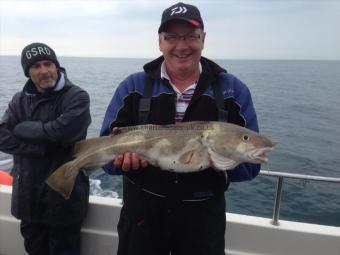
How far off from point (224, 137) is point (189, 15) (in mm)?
1030

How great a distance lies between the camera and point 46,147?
4.16 metres

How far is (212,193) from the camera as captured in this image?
321 centimetres

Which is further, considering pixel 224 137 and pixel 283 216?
pixel 283 216

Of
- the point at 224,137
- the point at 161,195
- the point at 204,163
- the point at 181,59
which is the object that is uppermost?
the point at 181,59

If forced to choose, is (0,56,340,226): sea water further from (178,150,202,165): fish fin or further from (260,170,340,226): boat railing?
(178,150,202,165): fish fin

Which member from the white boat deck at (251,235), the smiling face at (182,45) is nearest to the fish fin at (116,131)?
the smiling face at (182,45)

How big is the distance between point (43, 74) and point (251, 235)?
116 inches

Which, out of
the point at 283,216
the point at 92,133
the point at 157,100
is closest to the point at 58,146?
the point at 157,100

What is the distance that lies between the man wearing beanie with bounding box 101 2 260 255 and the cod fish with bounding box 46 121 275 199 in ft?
0.34

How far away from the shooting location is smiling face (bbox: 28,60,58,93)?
14.2 feet

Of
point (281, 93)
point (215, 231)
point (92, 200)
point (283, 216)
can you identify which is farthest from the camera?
point (281, 93)

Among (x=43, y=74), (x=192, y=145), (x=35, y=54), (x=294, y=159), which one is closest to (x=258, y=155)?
(x=192, y=145)

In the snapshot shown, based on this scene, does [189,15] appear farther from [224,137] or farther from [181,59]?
[224,137]

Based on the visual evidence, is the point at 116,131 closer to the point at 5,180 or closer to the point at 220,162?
the point at 220,162
